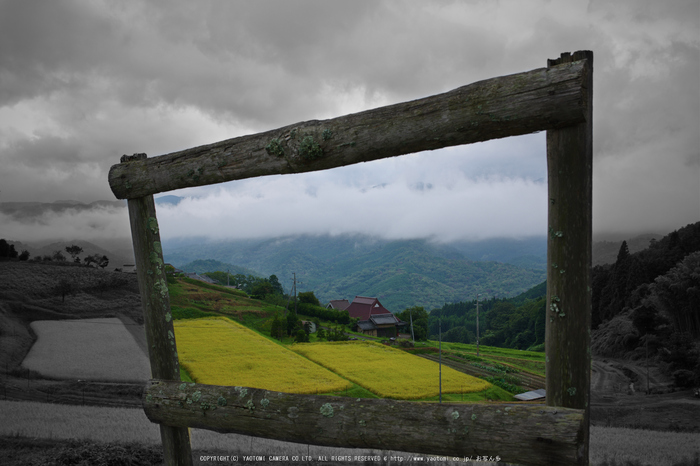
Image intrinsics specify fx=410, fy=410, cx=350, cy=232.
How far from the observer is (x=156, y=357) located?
2.73 meters

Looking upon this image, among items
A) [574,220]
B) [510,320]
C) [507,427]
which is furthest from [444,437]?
[510,320]

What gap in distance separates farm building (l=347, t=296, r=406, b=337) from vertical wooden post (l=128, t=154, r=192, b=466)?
938 cm

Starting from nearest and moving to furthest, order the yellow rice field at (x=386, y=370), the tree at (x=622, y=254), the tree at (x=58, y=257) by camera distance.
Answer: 1. the yellow rice field at (x=386, y=370)
2. the tree at (x=58, y=257)
3. the tree at (x=622, y=254)

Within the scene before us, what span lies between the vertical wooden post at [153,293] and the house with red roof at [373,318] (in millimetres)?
9381

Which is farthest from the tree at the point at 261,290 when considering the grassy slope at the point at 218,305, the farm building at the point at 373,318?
the farm building at the point at 373,318

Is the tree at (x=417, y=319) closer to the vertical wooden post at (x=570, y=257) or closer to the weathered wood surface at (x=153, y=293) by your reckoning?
the weathered wood surface at (x=153, y=293)

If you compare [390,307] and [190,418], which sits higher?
[190,418]

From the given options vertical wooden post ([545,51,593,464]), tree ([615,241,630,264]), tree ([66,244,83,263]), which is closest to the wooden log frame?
vertical wooden post ([545,51,593,464])

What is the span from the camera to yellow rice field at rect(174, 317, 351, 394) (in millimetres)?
9461

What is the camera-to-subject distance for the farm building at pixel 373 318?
1190 cm

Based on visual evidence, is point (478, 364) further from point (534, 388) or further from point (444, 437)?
point (444, 437)

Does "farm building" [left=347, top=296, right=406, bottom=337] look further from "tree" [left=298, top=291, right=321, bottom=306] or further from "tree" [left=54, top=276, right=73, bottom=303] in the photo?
"tree" [left=54, top=276, right=73, bottom=303]

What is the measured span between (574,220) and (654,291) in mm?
20144

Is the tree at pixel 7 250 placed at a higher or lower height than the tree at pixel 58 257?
higher
